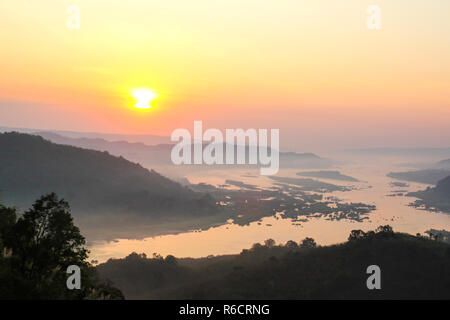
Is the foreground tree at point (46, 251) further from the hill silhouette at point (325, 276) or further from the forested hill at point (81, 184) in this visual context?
the forested hill at point (81, 184)

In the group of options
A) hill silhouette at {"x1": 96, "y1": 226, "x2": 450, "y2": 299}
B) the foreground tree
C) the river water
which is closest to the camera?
the foreground tree

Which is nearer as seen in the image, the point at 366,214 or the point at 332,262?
the point at 332,262

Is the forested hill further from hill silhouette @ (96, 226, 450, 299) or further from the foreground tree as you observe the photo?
the foreground tree

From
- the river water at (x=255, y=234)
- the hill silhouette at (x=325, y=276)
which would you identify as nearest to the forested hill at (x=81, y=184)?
the river water at (x=255, y=234)

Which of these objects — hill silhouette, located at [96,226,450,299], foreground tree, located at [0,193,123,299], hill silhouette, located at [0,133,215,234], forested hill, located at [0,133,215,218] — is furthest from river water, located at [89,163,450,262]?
foreground tree, located at [0,193,123,299]

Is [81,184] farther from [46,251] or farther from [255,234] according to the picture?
[46,251]
